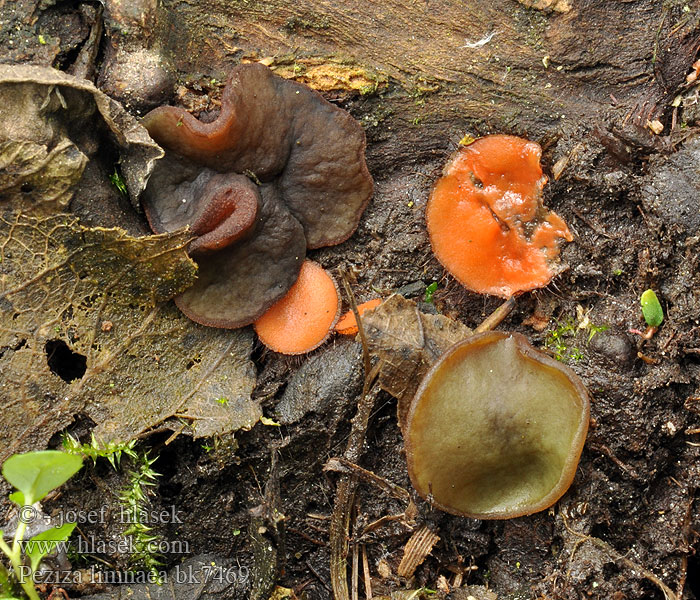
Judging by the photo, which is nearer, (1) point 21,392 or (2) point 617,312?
(1) point 21,392

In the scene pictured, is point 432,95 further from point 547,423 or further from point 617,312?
point 547,423

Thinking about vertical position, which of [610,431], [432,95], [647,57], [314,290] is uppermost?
[647,57]

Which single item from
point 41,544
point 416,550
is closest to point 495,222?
point 416,550

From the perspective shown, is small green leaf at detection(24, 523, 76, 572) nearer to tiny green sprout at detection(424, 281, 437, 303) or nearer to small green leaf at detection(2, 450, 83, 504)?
small green leaf at detection(2, 450, 83, 504)

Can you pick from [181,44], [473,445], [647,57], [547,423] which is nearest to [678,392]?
[547,423]

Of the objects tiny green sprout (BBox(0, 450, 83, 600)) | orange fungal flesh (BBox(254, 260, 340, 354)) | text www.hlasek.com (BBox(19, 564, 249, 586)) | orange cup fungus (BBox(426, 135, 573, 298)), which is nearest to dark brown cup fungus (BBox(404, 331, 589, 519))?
orange cup fungus (BBox(426, 135, 573, 298))

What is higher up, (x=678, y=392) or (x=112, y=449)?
(x=678, y=392)
